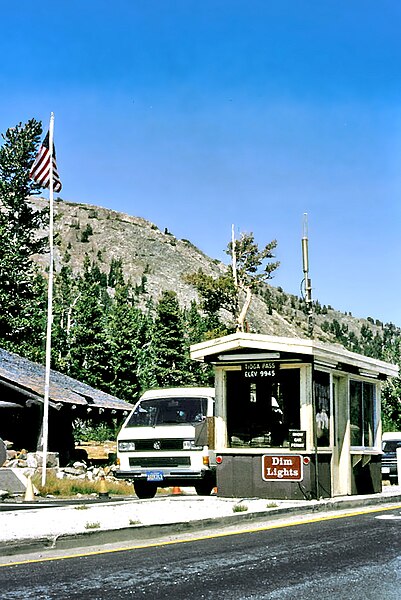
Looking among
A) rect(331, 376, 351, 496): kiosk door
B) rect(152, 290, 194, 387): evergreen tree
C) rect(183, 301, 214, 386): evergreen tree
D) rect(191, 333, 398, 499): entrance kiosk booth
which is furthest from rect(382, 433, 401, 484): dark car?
rect(152, 290, 194, 387): evergreen tree

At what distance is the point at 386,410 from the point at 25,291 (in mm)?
23871

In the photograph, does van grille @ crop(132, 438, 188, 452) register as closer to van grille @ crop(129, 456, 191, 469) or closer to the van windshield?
van grille @ crop(129, 456, 191, 469)

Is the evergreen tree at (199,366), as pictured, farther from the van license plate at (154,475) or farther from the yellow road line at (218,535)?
the yellow road line at (218,535)

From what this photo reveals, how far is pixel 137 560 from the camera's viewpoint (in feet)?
29.9

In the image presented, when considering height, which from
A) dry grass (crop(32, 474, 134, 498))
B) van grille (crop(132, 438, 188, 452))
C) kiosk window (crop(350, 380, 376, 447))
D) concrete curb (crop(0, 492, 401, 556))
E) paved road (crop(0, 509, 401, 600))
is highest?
kiosk window (crop(350, 380, 376, 447))

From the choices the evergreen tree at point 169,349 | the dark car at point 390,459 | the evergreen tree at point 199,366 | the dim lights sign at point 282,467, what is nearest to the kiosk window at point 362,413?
the dim lights sign at point 282,467

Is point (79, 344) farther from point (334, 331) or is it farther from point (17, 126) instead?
point (334, 331)

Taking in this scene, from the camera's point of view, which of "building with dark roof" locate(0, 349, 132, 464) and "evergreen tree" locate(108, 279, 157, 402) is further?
"evergreen tree" locate(108, 279, 157, 402)

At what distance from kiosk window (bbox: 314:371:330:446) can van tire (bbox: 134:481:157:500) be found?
406 cm

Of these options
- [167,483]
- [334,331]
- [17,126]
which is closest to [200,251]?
[334,331]

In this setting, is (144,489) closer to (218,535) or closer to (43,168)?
(218,535)

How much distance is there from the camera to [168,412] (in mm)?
19141

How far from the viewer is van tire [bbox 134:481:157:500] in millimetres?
18998

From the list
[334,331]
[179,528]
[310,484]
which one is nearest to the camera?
[179,528]
